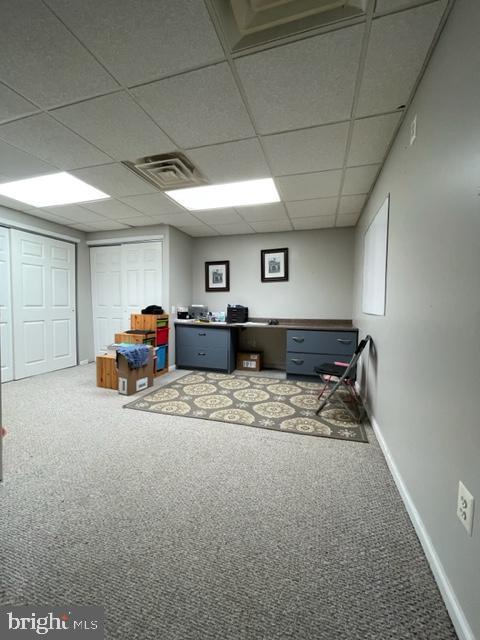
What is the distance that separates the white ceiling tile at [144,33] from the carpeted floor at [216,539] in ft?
7.97

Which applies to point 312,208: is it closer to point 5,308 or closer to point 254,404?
point 254,404

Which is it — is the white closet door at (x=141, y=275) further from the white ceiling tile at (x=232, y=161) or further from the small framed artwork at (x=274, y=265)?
the white ceiling tile at (x=232, y=161)

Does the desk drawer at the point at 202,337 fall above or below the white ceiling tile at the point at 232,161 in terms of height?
below

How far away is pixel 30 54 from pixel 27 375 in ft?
13.3

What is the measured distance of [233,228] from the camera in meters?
4.48

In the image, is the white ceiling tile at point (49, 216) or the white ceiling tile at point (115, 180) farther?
the white ceiling tile at point (49, 216)

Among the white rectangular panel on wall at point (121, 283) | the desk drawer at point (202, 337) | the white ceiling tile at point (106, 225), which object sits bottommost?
the desk drawer at point (202, 337)

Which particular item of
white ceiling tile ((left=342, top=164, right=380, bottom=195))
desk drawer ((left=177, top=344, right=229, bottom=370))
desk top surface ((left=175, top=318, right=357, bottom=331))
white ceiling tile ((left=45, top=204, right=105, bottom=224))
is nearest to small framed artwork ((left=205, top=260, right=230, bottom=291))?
desk top surface ((left=175, top=318, right=357, bottom=331))

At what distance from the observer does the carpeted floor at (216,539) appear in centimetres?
95

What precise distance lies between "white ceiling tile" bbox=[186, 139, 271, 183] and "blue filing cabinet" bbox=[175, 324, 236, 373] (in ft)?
7.44

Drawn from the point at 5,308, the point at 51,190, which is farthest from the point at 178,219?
the point at 5,308

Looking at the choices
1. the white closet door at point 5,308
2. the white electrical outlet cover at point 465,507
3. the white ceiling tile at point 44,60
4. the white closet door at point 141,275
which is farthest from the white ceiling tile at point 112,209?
the white electrical outlet cover at point 465,507

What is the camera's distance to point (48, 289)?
4250 millimetres

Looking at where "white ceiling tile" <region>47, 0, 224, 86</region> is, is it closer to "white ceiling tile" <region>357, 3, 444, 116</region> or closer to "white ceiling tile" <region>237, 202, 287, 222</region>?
"white ceiling tile" <region>357, 3, 444, 116</region>
